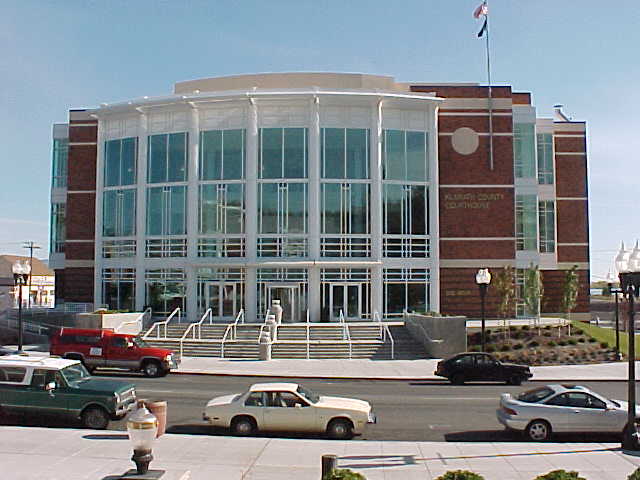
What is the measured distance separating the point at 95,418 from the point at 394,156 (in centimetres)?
3033

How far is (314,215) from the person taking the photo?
41125 mm

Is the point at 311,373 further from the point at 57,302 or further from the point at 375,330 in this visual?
the point at 57,302

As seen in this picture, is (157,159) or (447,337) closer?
(447,337)

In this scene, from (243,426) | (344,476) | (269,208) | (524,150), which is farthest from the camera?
(524,150)

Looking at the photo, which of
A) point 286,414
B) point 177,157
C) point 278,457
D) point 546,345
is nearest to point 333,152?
point 177,157

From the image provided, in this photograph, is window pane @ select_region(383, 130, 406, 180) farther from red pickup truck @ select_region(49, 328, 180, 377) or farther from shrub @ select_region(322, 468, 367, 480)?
shrub @ select_region(322, 468, 367, 480)

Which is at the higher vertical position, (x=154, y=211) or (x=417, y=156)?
(x=417, y=156)

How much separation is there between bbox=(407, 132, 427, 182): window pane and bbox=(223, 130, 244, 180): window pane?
10.8 meters

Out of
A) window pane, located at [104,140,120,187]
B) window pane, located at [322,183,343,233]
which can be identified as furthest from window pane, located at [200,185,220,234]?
window pane, located at [322,183,343,233]

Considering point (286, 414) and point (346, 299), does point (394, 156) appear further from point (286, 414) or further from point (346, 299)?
point (286, 414)

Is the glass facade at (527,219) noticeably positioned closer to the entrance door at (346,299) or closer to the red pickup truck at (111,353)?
the entrance door at (346,299)

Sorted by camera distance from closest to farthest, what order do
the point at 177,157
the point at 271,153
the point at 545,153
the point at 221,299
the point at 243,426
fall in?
1. the point at 243,426
2. the point at 271,153
3. the point at 221,299
4. the point at 177,157
5. the point at 545,153

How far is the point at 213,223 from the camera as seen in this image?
42344 mm

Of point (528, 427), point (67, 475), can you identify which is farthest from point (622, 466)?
point (67, 475)
